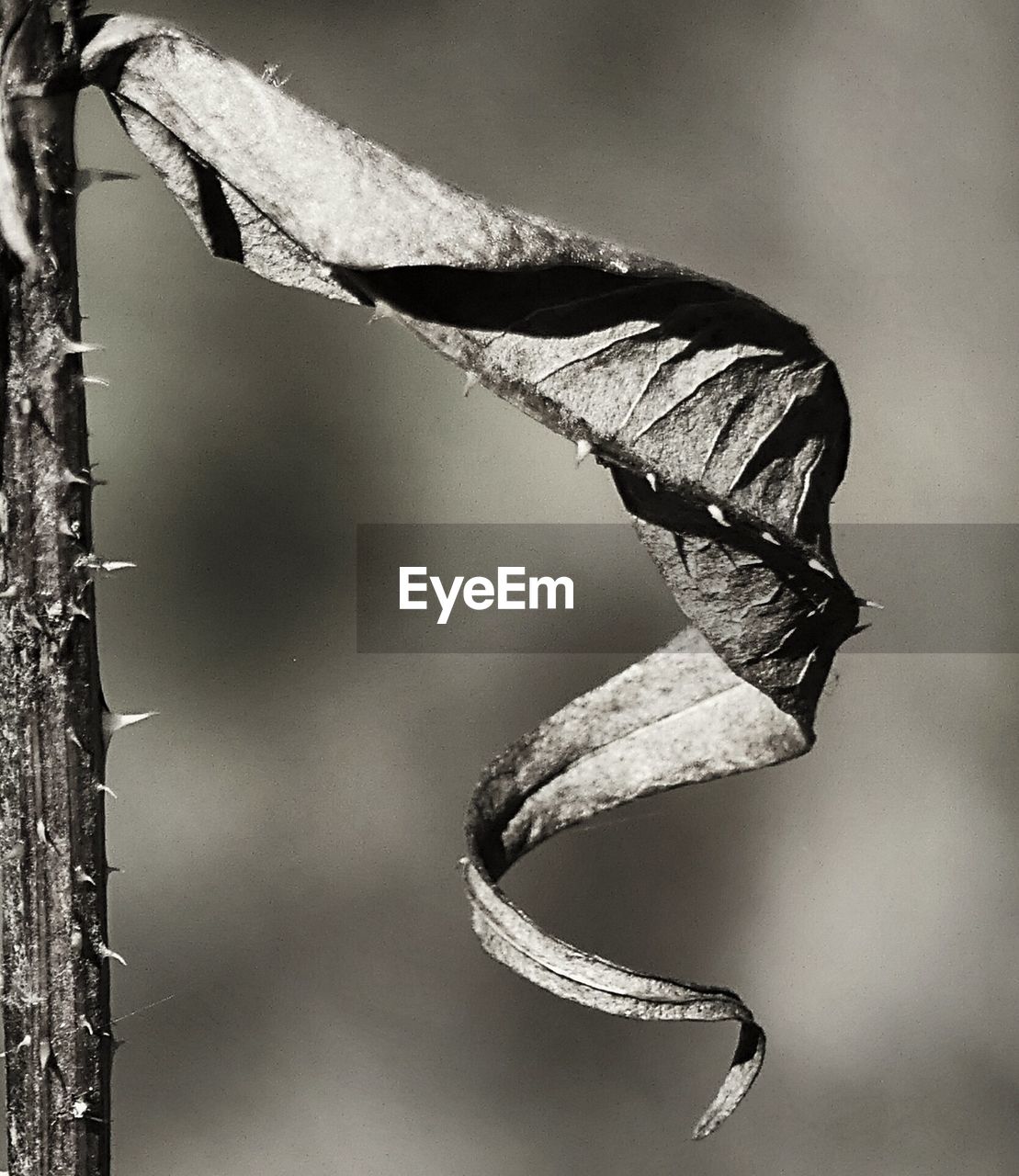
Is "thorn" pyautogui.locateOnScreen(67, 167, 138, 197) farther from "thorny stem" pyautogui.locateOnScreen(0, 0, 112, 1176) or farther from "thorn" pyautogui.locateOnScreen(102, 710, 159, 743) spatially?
"thorn" pyautogui.locateOnScreen(102, 710, 159, 743)

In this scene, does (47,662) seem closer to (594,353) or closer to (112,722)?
(112,722)

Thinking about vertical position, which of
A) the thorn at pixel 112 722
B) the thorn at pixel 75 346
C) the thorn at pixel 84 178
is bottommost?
the thorn at pixel 112 722

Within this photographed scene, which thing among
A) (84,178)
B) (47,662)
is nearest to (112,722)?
(47,662)

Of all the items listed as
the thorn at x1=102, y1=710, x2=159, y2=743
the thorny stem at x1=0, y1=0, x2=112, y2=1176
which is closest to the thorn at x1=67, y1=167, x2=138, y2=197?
the thorny stem at x1=0, y1=0, x2=112, y2=1176

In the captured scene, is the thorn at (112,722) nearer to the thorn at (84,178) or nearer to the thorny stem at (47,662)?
the thorny stem at (47,662)

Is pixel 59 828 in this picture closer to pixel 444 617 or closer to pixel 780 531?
pixel 780 531

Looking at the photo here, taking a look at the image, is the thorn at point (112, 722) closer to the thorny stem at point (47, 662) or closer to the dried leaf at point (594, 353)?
the thorny stem at point (47, 662)

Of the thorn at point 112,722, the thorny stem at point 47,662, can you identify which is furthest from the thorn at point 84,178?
the thorn at point 112,722

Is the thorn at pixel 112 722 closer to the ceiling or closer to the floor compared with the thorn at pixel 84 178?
closer to the floor
